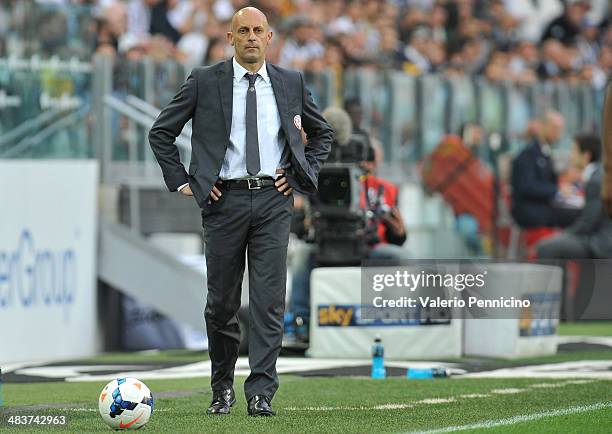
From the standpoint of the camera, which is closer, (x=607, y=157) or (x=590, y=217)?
(x=607, y=157)

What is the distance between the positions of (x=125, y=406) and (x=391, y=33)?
592 inches

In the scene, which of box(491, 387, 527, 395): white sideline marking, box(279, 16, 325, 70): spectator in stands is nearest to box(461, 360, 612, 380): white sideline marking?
box(491, 387, 527, 395): white sideline marking

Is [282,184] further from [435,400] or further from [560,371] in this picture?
[560,371]

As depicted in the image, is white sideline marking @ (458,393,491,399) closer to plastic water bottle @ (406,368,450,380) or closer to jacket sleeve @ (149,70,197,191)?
plastic water bottle @ (406,368,450,380)

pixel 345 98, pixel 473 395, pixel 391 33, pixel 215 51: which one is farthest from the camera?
pixel 391 33

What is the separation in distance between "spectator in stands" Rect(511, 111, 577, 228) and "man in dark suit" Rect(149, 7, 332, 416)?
11597 millimetres

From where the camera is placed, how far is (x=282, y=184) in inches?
341

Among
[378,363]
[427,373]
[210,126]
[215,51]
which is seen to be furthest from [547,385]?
[215,51]

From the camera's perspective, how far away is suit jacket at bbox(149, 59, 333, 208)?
856 centimetres

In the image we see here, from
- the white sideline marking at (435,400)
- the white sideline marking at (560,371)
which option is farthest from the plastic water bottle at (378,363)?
the white sideline marking at (435,400)

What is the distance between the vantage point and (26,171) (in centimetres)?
1555

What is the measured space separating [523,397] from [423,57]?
13454mm

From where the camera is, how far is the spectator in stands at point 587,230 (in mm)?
17570

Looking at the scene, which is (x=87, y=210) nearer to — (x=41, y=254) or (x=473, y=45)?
(x=41, y=254)
